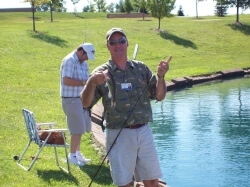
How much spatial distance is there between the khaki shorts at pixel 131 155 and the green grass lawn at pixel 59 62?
2.00m

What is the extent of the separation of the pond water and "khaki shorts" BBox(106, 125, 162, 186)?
3459 mm

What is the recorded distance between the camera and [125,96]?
4.68 m

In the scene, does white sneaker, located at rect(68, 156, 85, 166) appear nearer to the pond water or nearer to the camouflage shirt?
the pond water

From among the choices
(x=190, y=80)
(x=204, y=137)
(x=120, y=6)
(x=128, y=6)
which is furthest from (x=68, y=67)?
(x=120, y=6)

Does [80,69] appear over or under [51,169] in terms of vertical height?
over

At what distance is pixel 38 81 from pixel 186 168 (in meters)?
10.2

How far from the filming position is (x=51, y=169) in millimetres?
7359

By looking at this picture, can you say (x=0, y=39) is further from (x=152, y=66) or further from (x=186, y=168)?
(x=186, y=168)

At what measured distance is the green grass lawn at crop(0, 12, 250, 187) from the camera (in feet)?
24.1

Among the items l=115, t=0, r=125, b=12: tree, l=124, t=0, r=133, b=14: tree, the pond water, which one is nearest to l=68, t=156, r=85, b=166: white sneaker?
the pond water

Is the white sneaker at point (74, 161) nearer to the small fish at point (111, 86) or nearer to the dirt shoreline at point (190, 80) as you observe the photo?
the dirt shoreline at point (190, 80)

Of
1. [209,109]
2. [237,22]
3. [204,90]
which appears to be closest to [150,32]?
[237,22]

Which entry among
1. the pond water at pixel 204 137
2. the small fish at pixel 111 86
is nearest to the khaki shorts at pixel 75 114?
the pond water at pixel 204 137

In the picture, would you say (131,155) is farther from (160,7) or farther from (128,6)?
(128,6)
